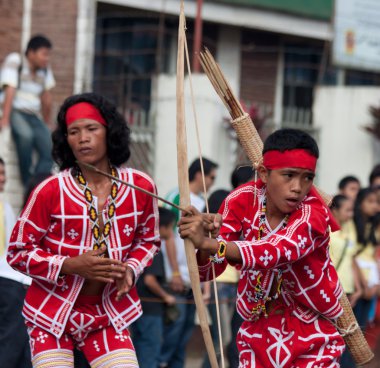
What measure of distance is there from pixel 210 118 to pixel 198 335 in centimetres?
355

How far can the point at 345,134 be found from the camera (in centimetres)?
1727

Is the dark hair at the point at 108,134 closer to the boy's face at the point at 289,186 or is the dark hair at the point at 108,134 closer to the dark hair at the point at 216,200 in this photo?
the boy's face at the point at 289,186

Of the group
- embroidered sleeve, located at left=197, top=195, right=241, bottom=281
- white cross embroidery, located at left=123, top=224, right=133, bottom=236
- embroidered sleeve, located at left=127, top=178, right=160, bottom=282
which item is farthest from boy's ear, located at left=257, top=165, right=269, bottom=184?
white cross embroidery, located at left=123, top=224, right=133, bottom=236

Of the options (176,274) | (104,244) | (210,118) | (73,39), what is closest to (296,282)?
(104,244)

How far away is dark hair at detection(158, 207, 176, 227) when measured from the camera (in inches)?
358

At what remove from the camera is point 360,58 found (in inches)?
688

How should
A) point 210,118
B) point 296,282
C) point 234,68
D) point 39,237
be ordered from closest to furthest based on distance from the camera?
point 296,282 < point 39,237 < point 210,118 < point 234,68

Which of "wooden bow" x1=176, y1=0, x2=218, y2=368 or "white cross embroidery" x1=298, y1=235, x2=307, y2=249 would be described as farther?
"white cross embroidery" x1=298, y1=235, x2=307, y2=249

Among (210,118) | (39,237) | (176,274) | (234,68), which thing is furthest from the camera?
(234,68)

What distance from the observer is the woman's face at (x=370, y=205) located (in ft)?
32.0

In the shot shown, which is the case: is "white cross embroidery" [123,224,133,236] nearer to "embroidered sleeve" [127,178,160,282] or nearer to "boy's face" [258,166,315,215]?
"embroidered sleeve" [127,178,160,282]

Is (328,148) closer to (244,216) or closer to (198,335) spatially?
(198,335)

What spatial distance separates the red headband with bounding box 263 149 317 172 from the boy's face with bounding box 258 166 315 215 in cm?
2

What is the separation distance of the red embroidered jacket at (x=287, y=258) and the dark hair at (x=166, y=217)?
A: 147 inches
